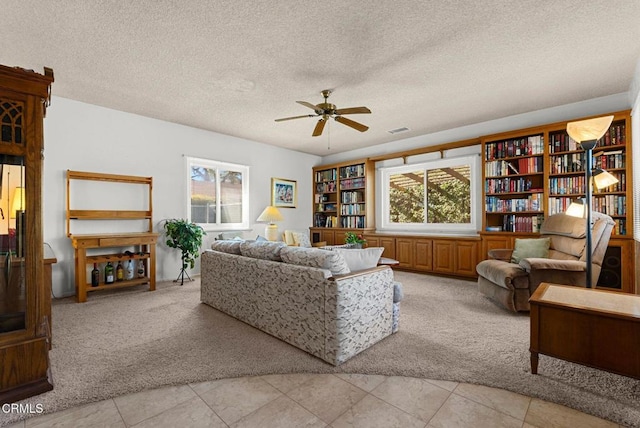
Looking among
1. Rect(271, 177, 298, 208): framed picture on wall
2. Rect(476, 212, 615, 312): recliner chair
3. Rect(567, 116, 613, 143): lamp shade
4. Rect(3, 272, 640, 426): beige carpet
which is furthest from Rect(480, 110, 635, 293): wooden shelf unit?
Rect(271, 177, 298, 208): framed picture on wall

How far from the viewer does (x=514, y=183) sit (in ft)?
15.2

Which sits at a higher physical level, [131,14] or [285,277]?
[131,14]

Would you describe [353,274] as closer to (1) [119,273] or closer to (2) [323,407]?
(2) [323,407]

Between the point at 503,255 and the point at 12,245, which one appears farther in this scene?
the point at 503,255

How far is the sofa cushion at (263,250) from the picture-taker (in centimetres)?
270

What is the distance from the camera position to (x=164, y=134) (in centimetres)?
486

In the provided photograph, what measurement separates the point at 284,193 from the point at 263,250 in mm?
4033

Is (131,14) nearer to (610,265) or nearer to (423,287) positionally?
(423,287)

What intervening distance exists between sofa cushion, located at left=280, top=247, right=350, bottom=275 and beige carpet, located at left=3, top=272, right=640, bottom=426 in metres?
0.68

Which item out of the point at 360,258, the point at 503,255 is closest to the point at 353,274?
the point at 360,258

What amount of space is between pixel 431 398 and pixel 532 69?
340cm

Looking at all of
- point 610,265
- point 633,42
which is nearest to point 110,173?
point 633,42

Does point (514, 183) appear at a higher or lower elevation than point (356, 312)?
higher

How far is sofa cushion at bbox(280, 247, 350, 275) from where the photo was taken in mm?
2242
